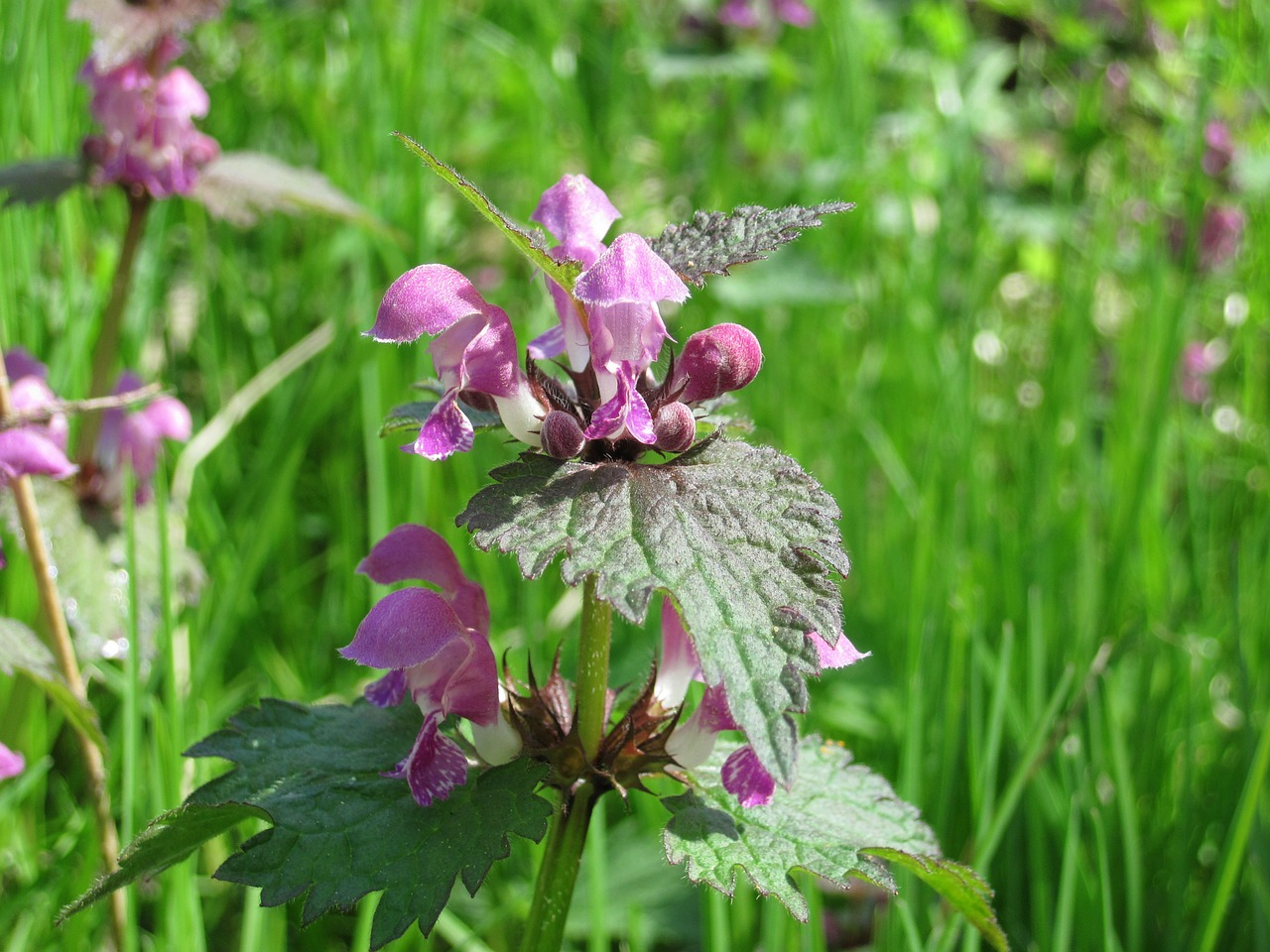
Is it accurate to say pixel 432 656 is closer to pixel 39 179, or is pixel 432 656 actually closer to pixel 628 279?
pixel 628 279

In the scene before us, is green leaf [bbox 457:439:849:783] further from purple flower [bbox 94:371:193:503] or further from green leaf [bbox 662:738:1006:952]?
purple flower [bbox 94:371:193:503]

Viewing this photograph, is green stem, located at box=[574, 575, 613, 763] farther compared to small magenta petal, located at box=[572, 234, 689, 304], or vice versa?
green stem, located at box=[574, 575, 613, 763]

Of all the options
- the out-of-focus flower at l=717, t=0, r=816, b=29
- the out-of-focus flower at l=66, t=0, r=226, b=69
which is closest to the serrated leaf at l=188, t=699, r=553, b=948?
the out-of-focus flower at l=66, t=0, r=226, b=69

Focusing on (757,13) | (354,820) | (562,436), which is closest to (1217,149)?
(757,13)

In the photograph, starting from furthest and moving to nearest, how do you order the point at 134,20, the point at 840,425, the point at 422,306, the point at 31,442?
the point at 840,425
the point at 134,20
the point at 31,442
the point at 422,306

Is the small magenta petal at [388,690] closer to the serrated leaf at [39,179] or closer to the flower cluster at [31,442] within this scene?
the flower cluster at [31,442]

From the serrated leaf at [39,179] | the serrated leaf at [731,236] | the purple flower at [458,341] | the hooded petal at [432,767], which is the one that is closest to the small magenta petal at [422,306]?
the purple flower at [458,341]
